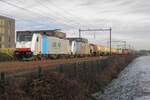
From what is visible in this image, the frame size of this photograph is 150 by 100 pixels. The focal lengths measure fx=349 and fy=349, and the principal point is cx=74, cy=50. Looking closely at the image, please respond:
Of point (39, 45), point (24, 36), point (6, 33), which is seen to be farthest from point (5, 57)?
point (6, 33)

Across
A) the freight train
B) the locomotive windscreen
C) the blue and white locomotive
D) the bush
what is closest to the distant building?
the freight train

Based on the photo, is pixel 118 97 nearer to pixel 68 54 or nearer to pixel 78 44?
pixel 68 54

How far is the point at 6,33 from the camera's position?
11362 centimetres

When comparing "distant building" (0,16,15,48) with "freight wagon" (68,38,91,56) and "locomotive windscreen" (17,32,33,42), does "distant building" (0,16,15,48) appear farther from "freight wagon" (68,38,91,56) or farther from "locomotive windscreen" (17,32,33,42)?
"locomotive windscreen" (17,32,33,42)

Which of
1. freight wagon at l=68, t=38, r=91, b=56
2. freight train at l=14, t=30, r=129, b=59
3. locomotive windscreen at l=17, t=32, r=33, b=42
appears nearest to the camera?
freight train at l=14, t=30, r=129, b=59

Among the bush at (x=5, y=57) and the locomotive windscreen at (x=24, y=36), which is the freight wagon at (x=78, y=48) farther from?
the locomotive windscreen at (x=24, y=36)

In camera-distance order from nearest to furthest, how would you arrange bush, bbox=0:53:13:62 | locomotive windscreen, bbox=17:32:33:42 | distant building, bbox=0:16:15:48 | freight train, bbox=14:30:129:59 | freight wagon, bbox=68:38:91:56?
freight train, bbox=14:30:129:59
locomotive windscreen, bbox=17:32:33:42
bush, bbox=0:53:13:62
freight wagon, bbox=68:38:91:56
distant building, bbox=0:16:15:48

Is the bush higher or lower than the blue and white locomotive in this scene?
lower

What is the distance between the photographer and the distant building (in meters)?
112

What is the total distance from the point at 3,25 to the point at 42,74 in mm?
99558

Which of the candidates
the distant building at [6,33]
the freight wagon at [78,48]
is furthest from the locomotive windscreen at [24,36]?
the distant building at [6,33]

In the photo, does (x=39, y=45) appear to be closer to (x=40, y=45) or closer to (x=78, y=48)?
(x=40, y=45)

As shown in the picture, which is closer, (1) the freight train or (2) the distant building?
(1) the freight train

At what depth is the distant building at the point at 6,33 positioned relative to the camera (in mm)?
111562
